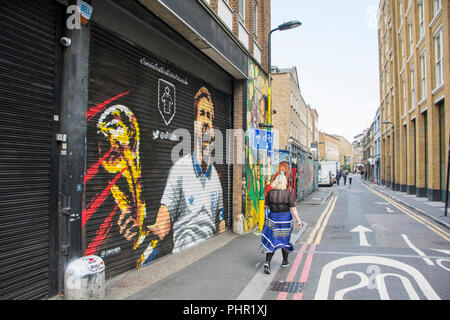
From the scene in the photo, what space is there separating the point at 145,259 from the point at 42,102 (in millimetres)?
3342

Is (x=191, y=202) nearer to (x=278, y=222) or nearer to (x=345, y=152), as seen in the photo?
(x=278, y=222)

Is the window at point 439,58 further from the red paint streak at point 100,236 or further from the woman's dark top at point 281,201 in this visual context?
the red paint streak at point 100,236

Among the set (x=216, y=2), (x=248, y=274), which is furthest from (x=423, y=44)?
(x=248, y=274)

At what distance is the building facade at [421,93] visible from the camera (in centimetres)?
1805

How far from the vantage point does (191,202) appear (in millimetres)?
7656

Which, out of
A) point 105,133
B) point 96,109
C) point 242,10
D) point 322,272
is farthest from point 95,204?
point 242,10

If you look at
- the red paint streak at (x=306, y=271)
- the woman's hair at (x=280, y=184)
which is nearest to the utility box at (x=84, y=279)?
the red paint streak at (x=306, y=271)

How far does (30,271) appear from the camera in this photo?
12.9ft

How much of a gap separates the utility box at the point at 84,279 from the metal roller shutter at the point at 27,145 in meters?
0.33

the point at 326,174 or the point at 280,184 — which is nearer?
the point at 280,184

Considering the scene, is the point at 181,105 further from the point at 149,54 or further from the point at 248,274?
the point at 248,274

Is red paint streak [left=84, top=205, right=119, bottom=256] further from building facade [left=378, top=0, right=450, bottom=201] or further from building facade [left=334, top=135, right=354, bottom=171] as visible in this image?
building facade [left=334, top=135, right=354, bottom=171]

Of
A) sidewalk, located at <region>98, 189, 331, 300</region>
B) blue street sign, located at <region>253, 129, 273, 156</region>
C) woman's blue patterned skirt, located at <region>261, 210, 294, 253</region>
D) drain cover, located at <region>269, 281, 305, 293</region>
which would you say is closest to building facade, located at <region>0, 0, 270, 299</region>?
sidewalk, located at <region>98, 189, 331, 300</region>

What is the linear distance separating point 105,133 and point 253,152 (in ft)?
21.6
